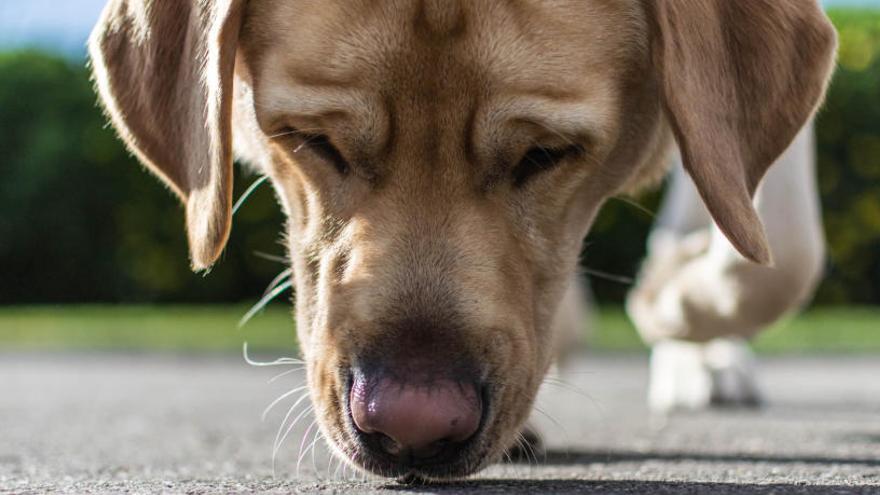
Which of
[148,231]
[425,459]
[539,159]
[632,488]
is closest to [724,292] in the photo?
[539,159]

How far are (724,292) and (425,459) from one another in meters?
2.47

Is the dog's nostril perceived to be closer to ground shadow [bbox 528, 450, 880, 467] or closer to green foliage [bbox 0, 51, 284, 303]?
ground shadow [bbox 528, 450, 880, 467]

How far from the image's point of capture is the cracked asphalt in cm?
339

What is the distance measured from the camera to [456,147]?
11.0ft

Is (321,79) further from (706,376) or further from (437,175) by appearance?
(706,376)

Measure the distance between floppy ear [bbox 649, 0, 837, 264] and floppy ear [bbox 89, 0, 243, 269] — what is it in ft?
3.86

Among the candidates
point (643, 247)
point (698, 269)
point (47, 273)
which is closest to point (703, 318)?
point (698, 269)

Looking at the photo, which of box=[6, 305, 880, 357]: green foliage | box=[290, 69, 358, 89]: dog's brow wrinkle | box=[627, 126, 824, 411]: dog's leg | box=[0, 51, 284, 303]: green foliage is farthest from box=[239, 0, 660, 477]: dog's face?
box=[0, 51, 284, 303]: green foliage

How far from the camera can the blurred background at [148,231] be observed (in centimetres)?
1454

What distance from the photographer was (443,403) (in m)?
2.89

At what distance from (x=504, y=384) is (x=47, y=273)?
15.4 m

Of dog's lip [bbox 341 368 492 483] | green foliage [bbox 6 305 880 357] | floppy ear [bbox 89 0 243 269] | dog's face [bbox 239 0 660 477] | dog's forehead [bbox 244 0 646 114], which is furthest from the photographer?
green foliage [bbox 6 305 880 357]

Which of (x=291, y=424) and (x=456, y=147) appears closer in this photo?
(x=456, y=147)

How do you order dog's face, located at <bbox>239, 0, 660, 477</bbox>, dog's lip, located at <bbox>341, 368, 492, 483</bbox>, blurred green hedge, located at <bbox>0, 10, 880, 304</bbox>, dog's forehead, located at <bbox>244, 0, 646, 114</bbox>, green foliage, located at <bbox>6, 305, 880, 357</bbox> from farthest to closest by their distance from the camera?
1. blurred green hedge, located at <bbox>0, 10, 880, 304</bbox>
2. green foliage, located at <bbox>6, 305, 880, 357</bbox>
3. dog's forehead, located at <bbox>244, 0, 646, 114</bbox>
4. dog's face, located at <bbox>239, 0, 660, 477</bbox>
5. dog's lip, located at <bbox>341, 368, 492, 483</bbox>
